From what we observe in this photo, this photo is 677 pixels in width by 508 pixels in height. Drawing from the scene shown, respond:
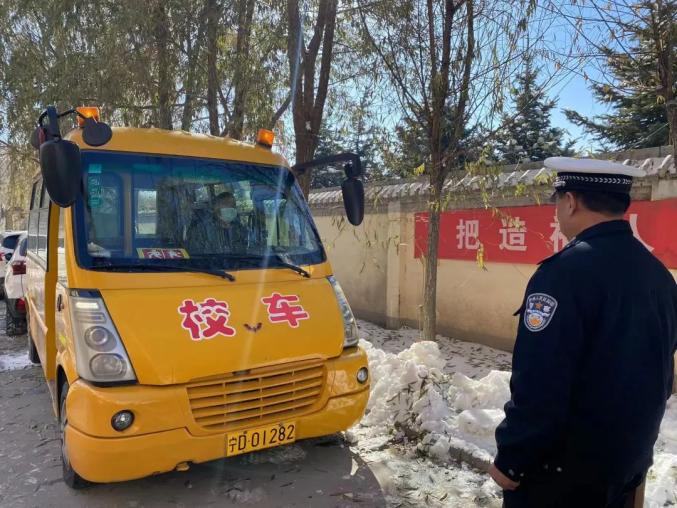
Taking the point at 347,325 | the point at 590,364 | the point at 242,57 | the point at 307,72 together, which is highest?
the point at 242,57

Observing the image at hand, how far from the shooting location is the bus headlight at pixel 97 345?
8.81 ft

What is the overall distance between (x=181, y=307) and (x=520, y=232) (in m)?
4.29

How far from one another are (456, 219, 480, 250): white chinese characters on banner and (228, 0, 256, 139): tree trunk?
318 centimetres

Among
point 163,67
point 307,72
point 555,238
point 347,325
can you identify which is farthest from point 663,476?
point 163,67

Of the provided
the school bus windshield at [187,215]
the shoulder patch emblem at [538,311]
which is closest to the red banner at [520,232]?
the school bus windshield at [187,215]

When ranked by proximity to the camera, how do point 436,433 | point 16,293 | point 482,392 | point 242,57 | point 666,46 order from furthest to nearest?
point 16,293 < point 242,57 < point 482,392 < point 666,46 < point 436,433

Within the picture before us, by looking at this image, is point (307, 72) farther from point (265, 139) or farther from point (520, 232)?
point (520, 232)

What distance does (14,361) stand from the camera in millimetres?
6160

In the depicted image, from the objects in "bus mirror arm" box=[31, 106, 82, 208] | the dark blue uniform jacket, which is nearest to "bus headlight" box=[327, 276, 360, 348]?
"bus mirror arm" box=[31, 106, 82, 208]

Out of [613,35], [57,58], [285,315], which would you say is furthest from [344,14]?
[285,315]

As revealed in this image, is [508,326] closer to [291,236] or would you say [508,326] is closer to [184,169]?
[291,236]

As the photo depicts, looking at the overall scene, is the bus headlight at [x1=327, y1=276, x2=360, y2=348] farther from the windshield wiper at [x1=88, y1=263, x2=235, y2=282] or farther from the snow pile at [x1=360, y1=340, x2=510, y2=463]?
the snow pile at [x1=360, y1=340, x2=510, y2=463]

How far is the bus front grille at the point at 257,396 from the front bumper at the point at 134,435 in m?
0.07

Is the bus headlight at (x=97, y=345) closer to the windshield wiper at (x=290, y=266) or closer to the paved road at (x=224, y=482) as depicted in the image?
the paved road at (x=224, y=482)
